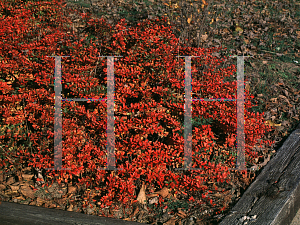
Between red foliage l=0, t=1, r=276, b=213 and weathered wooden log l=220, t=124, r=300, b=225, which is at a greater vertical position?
→ red foliage l=0, t=1, r=276, b=213

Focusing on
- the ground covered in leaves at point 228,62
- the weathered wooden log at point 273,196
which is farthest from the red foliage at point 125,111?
the weathered wooden log at point 273,196

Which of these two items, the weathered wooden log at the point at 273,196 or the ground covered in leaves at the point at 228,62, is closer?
the weathered wooden log at the point at 273,196

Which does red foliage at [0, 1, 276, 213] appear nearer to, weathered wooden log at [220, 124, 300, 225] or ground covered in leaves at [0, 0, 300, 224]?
ground covered in leaves at [0, 0, 300, 224]

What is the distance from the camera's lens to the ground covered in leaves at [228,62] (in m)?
3.26

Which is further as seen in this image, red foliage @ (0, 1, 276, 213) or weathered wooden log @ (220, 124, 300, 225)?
red foliage @ (0, 1, 276, 213)

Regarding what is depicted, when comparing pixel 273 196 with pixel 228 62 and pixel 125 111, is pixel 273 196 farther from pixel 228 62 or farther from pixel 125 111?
pixel 228 62

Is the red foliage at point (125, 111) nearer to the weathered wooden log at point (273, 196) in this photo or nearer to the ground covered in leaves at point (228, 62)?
the ground covered in leaves at point (228, 62)

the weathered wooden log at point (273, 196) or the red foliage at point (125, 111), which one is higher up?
the red foliage at point (125, 111)

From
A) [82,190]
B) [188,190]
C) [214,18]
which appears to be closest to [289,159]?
[188,190]

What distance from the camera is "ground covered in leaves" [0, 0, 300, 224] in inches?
128

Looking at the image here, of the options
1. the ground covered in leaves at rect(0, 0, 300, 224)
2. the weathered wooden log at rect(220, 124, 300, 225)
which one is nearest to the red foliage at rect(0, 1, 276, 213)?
the ground covered in leaves at rect(0, 0, 300, 224)

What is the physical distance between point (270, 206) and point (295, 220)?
22.0 inches

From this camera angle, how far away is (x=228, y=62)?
5.07m

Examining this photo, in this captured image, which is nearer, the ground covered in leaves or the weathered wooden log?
the weathered wooden log
